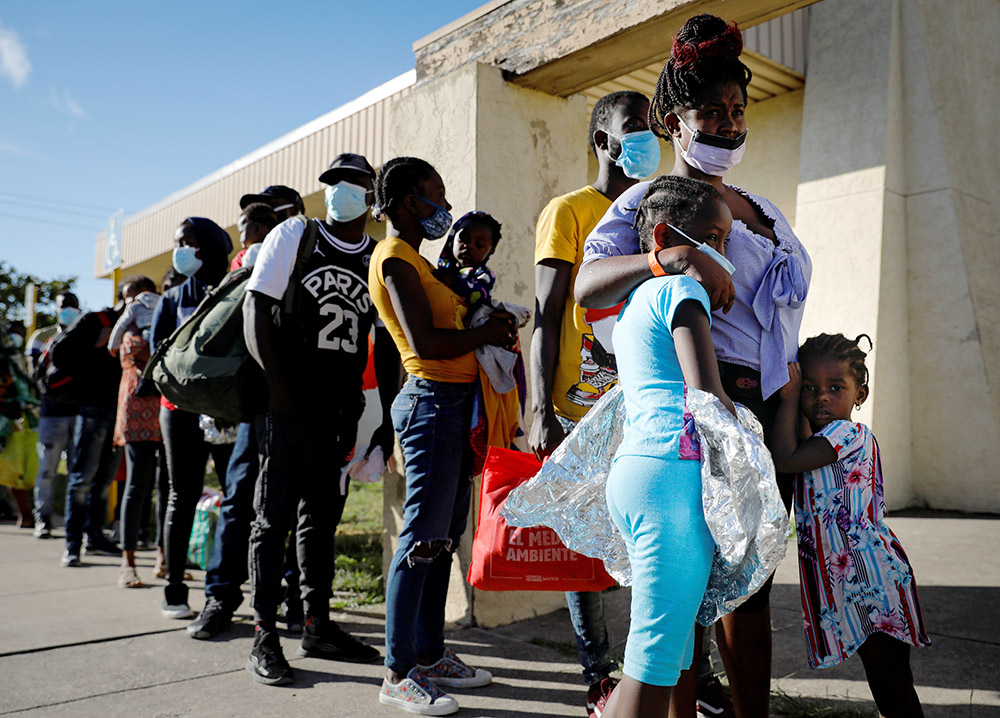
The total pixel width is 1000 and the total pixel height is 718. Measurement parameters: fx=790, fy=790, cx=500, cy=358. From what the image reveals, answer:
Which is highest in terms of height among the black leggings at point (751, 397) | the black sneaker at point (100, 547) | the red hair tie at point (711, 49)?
the red hair tie at point (711, 49)

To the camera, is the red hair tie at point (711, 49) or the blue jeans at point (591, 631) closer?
the red hair tie at point (711, 49)

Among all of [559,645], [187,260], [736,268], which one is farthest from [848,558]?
[187,260]

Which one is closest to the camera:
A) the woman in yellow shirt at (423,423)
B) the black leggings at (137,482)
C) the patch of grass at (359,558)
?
the woman in yellow shirt at (423,423)

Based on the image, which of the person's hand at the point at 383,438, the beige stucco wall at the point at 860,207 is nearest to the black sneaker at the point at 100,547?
the person's hand at the point at 383,438

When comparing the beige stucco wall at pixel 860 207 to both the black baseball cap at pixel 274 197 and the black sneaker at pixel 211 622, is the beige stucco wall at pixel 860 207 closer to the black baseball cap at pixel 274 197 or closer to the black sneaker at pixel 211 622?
the black baseball cap at pixel 274 197

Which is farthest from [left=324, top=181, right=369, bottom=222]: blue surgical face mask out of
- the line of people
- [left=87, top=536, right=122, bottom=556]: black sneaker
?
[left=87, top=536, right=122, bottom=556]: black sneaker

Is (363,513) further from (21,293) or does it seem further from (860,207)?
(21,293)

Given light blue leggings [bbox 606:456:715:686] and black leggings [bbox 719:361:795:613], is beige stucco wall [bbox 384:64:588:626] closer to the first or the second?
black leggings [bbox 719:361:795:613]

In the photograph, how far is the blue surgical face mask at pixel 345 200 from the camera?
128 inches

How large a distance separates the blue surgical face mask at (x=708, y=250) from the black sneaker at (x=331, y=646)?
7.73 feet

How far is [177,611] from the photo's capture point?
3.93m

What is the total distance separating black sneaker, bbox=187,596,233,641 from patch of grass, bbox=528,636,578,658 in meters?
1.42

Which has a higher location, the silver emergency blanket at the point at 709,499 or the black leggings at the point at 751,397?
the black leggings at the point at 751,397

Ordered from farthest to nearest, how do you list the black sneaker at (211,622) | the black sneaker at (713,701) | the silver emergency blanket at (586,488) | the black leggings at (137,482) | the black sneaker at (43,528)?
the black sneaker at (43,528) → the black leggings at (137,482) → the black sneaker at (211,622) → the black sneaker at (713,701) → the silver emergency blanket at (586,488)
